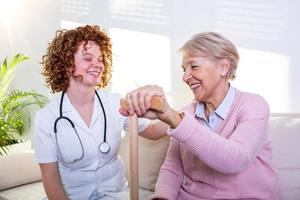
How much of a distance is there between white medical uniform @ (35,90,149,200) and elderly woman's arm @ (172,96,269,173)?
55 centimetres

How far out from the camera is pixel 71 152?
1636mm

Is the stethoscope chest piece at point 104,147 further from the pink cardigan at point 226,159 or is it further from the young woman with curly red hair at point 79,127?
the pink cardigan at point 226,159

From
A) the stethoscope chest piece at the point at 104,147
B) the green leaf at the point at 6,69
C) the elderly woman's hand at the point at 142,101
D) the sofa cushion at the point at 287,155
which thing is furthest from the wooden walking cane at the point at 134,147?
the green leaf at the point at 6,69

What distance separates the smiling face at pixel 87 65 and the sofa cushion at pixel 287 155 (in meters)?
0.75

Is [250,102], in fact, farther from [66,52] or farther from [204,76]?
[66,52]

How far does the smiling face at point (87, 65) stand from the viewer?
5.53ft

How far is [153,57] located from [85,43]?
A: 841 millimetres

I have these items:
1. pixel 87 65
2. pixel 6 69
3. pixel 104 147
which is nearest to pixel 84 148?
pixel 104 147

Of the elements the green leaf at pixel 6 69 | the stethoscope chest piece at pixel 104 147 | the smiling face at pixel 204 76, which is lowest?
the stethoscope chest piece at pixel 104 147

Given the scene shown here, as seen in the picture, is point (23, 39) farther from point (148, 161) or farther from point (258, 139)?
point (258, 139)

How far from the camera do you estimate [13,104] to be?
127 inches

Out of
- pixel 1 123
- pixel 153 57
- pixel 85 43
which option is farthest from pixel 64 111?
pixel 1 123

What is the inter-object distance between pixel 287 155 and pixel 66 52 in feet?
3.16

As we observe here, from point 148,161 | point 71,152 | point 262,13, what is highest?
point 262,13
